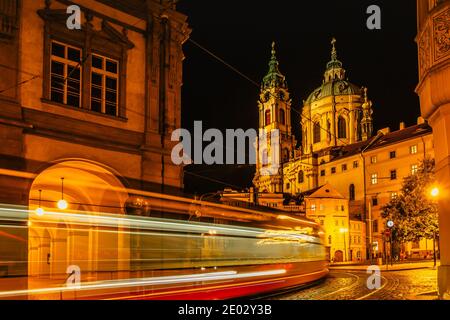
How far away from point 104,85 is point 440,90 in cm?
1139

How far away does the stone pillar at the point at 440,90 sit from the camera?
13.6 metres

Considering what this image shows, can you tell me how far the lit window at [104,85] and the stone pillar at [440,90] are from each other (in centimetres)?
1056

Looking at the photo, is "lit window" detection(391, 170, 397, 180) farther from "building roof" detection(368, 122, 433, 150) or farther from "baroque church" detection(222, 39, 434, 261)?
"building roof" detection(368, 122, 433, 150)

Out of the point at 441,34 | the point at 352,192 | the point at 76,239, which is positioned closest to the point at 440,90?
the point at 441,34

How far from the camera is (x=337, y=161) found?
10012 cm

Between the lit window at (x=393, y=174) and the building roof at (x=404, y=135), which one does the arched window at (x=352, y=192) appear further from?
the lit window at (x=393, y=174)

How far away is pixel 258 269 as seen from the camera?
1549 cm

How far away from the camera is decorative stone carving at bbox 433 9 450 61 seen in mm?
13406

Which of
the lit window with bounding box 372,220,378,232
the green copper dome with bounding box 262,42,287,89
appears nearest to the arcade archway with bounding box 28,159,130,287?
the lit window with bounding box 372,220,378,232

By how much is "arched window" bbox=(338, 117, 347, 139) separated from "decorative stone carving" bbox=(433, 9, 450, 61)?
9997cm
